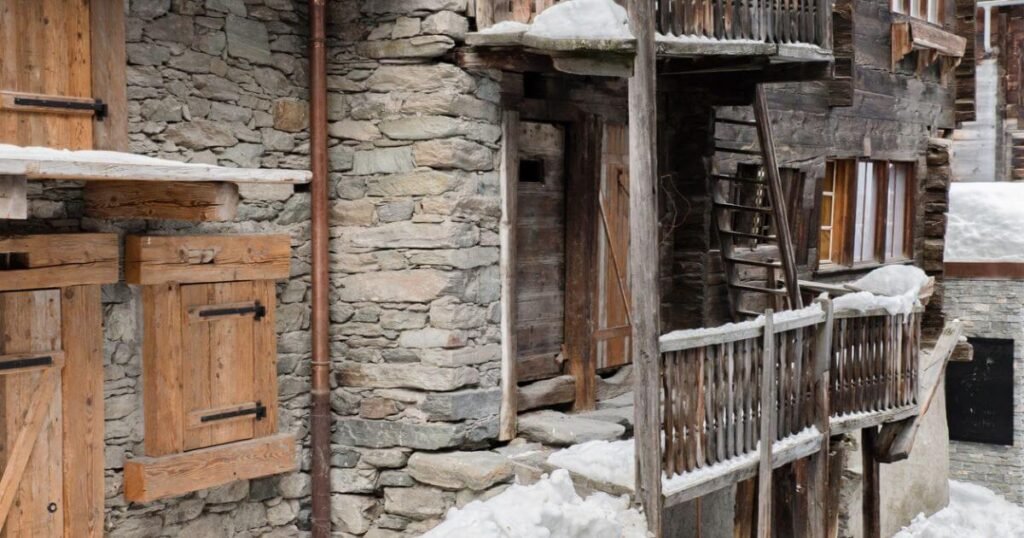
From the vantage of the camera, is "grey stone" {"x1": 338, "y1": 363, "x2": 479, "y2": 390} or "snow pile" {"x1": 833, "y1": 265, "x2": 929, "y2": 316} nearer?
"grey stone" {"x1": 338, "y1": 363, "x2": 479, "y2": 390}

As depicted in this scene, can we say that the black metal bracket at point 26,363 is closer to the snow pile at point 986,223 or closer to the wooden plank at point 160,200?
the wooden plank at point 160,200

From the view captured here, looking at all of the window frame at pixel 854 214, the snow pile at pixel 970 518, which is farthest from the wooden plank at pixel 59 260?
the snow pile at pixel 970 518

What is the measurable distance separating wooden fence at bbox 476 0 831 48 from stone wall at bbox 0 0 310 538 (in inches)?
58.4

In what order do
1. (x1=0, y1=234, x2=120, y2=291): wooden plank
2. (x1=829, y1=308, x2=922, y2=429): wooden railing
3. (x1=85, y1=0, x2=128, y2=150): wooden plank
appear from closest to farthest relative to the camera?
(x1=0, y1=234, x2=120, y2=291): wooden plank → (x1=85, y1=0, x2=128, y2=150): wooden plank → (x1=829, y1=308, x2=922, y2=429): wooden railing

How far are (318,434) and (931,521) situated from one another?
8.37 metres

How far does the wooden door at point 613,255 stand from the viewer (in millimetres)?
9812

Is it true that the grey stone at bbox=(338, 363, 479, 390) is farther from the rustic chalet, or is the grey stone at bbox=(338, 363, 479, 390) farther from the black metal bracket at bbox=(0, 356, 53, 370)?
the black metal bracket at bbox=(0, 356, 53, 370)

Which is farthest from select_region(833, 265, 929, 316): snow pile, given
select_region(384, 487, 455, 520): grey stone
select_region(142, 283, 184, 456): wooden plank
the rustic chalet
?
select_region(142, 283, 184, 456): wooden plank

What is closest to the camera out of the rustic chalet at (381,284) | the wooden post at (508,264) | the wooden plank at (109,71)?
the rustic chalet at (381,284)

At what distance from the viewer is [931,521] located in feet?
46.2

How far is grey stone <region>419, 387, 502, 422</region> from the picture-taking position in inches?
326

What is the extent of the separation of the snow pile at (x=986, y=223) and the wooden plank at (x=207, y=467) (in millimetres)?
11225

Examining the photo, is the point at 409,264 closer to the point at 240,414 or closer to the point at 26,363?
the point at 240,414

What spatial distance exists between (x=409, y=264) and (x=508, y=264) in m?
0.72
